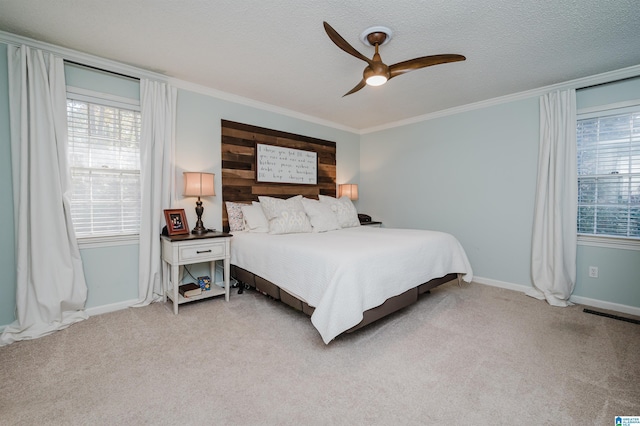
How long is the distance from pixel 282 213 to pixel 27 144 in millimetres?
2299

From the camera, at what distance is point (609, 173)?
9.95 ft

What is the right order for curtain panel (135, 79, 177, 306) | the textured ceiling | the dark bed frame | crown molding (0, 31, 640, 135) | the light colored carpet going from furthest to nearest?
curtain panel (135, 79, 177, 306), crown molding (0, 31, 640, 135), the dark bed frame, the textured ceiling, the light colored carpet

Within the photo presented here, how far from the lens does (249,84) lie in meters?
3.30

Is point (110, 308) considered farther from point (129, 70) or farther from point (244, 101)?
point (244, 101)

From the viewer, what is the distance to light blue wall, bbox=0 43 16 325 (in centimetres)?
236

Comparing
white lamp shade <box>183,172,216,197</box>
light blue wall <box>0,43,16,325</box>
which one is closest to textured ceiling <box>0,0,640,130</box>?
light blue wall <box>0,43,16,325</box>

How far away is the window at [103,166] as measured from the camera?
8.91 feet

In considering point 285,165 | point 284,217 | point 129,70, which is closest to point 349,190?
point 285,165

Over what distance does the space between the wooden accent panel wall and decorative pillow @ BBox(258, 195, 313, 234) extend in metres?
0.38

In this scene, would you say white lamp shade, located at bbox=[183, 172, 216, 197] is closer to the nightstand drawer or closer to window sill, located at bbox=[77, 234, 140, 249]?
the nightstand drawer

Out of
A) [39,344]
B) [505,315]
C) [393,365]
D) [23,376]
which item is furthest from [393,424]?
[39,344]

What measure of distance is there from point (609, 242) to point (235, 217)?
407 cm

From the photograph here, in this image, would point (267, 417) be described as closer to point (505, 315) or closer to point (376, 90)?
point (505, 315)

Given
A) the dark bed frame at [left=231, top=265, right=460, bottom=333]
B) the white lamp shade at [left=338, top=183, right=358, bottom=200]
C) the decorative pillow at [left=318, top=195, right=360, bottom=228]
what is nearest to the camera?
the dark bed frame at [left=231, top=265, right=460, bottom=333]
